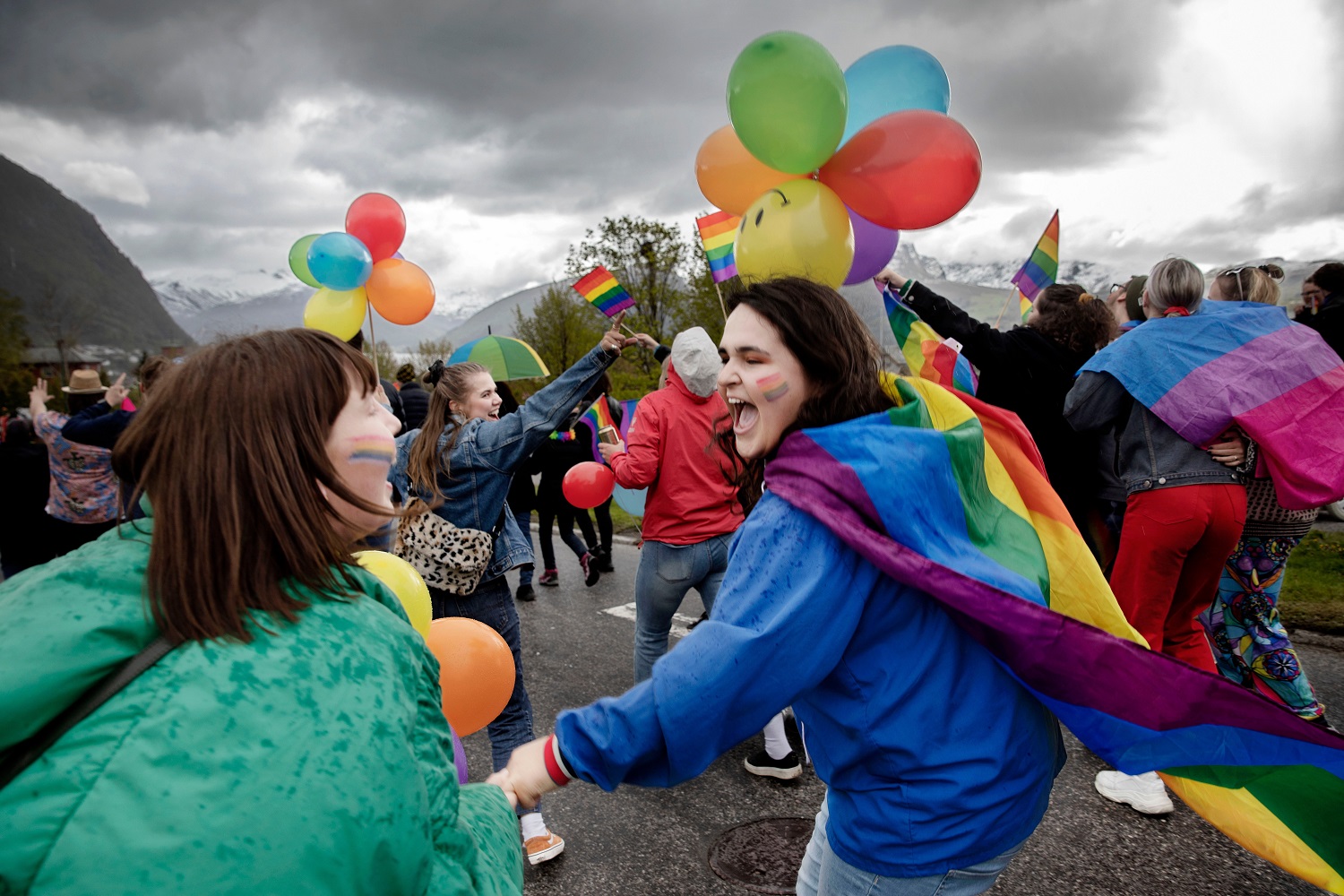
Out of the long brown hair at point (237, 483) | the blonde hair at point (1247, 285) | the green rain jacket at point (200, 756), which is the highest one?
the blonde hair at point (1247, 285)

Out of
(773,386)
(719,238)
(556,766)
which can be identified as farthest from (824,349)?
(719,238)

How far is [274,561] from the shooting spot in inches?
41.3

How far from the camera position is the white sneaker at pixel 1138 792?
3004 mm

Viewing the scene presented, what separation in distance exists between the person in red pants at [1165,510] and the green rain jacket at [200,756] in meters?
3.05

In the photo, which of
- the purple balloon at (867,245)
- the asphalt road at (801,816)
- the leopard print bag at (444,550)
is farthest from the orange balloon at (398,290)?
the purple balloon at (867,245)

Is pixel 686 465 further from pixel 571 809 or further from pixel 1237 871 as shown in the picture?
pixel 1237 871

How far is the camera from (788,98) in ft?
8.53

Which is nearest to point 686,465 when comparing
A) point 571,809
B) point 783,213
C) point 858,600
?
point 783,213

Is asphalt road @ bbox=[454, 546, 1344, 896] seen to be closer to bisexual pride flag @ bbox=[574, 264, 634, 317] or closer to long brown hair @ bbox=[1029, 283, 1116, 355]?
long brown hair @ bbox=[1029, 283, 1116, 355]

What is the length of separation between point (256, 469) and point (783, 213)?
6.74 feet

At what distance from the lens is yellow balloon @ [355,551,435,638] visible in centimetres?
203

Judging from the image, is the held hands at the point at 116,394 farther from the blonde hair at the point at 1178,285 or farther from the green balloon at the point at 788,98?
the blonde hair at the point at 1178,285

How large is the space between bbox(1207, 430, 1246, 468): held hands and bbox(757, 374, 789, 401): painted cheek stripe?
7.77ft

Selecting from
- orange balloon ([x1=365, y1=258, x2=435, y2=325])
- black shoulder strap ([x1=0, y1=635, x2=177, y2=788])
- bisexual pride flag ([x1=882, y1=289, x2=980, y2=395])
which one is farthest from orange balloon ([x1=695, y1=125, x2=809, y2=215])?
black shoulder strap ([x1=0, y1=635, x2=177, y2=788])
